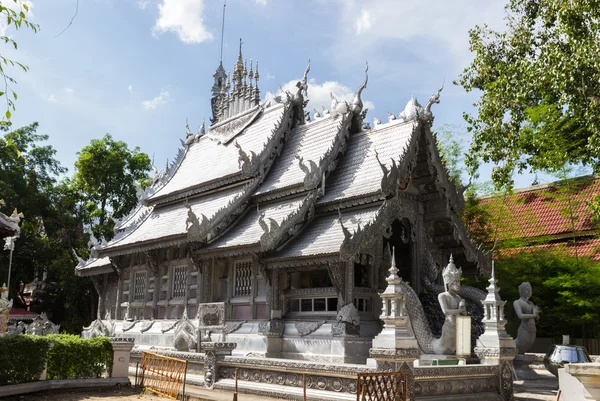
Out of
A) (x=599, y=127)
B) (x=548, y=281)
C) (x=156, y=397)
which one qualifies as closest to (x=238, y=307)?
(x=156, y=397)

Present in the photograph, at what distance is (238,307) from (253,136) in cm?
601

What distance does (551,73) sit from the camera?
19188 mm

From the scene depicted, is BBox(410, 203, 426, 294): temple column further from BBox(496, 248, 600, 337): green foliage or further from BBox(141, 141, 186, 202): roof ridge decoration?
BBox(141, 141, 186, 202): roof ridge decoration

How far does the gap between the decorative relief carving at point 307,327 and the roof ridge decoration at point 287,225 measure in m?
1.82

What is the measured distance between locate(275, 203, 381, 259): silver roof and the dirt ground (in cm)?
410

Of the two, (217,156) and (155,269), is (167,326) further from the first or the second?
(217,156)

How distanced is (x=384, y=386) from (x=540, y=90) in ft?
49.0

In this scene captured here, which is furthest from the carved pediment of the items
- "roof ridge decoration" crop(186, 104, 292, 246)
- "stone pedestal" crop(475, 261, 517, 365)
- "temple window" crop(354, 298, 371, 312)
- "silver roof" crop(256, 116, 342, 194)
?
"stone pedestal" crop(475, 261, 517, 365)

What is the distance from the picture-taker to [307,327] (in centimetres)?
1373

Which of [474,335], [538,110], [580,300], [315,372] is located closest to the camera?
[315,372]

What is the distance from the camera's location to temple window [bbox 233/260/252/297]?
1555 cm

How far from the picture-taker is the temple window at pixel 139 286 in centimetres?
1966

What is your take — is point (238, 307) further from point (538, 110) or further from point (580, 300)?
point (538, 110)

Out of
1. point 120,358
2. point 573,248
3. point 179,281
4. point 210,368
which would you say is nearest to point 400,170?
point 210,368
